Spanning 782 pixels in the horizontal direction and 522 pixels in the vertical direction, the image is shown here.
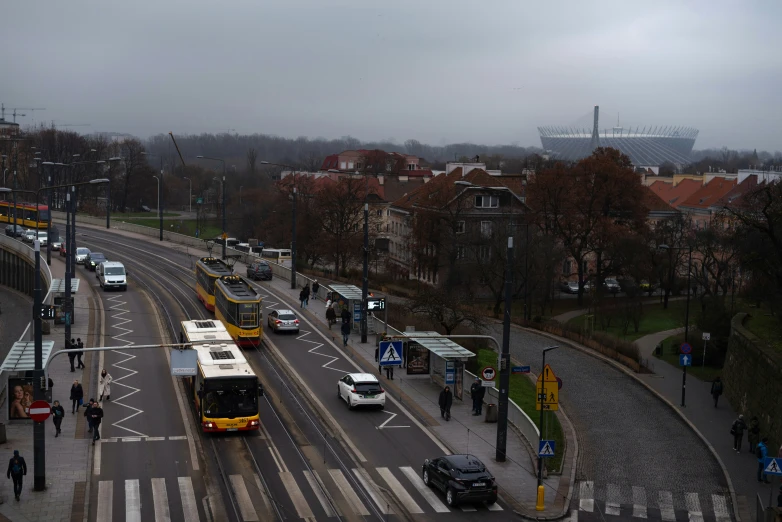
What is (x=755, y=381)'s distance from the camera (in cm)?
3928

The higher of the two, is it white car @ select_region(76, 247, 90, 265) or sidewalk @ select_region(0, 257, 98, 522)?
white car @ select_region(76, 247, 90, 265)

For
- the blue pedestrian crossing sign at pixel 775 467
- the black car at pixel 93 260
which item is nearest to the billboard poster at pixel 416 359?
the blue pedestrian crossing sign at pixel 775 467

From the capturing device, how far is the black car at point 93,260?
74562 mm

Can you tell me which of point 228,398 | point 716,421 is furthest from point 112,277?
point 716,421

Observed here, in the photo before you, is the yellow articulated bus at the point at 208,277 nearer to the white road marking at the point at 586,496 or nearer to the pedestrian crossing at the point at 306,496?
the pedestrian crossing at the point at 306,496

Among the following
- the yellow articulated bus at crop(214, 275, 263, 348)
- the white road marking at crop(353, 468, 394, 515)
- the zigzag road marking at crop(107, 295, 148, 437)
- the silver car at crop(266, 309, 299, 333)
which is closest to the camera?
the white road marking at crop(353, 468, 394, 515)

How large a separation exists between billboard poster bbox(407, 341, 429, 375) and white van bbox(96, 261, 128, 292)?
Result: 30406 mm

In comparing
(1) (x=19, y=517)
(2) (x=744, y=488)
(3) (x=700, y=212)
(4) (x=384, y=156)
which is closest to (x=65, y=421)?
(1) (x=19, y=517)

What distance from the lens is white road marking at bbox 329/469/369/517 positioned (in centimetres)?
2622

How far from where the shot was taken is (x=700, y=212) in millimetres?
108688

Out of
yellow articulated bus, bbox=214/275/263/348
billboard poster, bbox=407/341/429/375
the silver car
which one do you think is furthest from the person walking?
the silver car

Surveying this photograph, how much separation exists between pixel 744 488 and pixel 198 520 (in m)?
18.0

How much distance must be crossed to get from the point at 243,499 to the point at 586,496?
10729 millimetres

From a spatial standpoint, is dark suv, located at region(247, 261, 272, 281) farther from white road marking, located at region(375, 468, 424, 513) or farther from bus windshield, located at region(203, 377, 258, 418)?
white road marking, located at region(375, 468, 424, 513)
